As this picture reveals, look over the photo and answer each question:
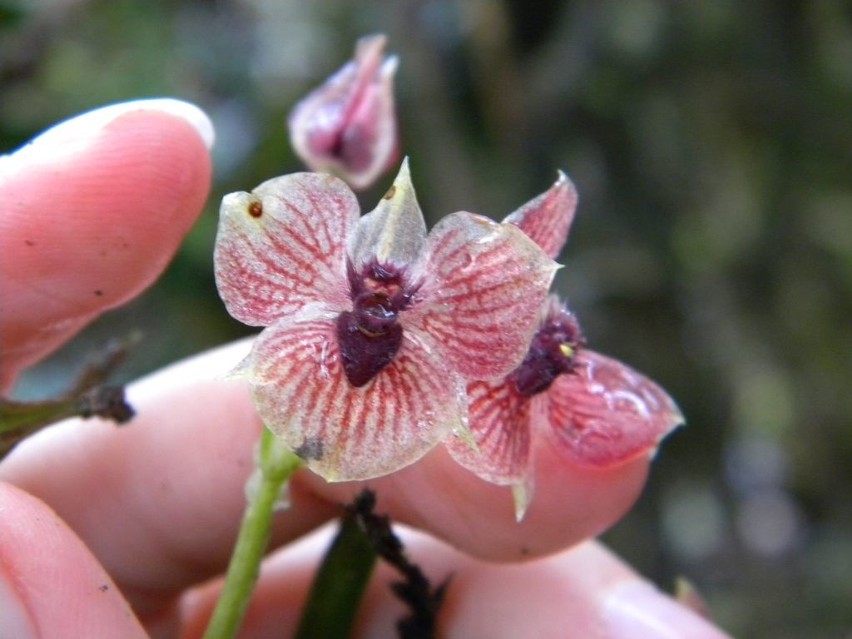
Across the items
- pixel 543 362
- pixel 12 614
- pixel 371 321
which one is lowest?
pixel 12 614

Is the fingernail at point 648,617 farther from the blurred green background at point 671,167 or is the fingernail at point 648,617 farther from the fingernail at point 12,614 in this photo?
the blurred green background at point 671,167

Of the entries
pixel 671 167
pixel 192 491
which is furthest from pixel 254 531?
pixel 671 167

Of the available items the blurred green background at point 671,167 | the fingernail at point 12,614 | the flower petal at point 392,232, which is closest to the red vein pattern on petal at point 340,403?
the flower petal at point 392,232

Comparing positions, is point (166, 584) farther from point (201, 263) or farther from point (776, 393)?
point (776, 393)

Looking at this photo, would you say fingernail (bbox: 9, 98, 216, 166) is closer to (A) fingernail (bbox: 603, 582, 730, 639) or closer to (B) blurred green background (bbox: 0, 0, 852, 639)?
(A) fingernail (bbox: 603, 582, 730, 639)

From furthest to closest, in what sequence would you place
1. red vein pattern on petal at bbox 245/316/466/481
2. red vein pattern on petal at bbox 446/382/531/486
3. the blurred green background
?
the blurred green background, red vein pattern on petal at bbox 446/382/531/486, red vein pattern on petal at bbox 245/316/466/481

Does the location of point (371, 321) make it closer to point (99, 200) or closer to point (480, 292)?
point (480, 292)

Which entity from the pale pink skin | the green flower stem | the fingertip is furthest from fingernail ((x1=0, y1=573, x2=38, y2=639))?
the fingertip
